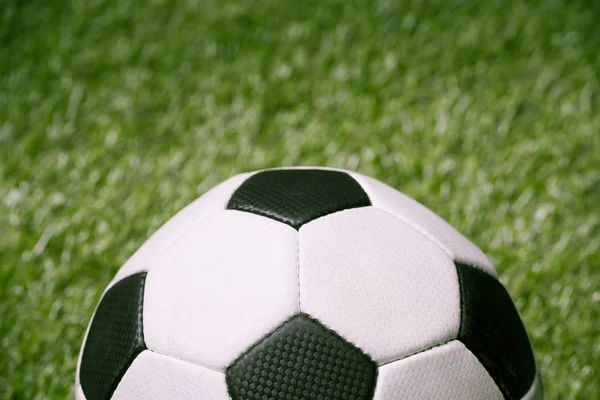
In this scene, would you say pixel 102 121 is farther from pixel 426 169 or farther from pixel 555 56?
pixel 555 56

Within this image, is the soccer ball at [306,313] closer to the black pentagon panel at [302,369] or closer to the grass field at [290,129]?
the black pentagon panel at [302,369]

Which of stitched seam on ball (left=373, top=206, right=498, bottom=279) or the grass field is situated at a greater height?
stitched seam on ball (left=373, top=206, right=498, bottom=279)

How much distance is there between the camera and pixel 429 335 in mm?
1233

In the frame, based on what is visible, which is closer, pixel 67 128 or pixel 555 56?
pixel 67 128

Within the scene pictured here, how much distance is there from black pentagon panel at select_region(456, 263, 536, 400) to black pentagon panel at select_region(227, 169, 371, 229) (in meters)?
0.29

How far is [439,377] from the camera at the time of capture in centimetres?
121

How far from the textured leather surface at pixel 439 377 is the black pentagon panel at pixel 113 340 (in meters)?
0.47

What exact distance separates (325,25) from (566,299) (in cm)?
166

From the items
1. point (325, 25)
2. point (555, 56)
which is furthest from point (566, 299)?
point (325, 25)

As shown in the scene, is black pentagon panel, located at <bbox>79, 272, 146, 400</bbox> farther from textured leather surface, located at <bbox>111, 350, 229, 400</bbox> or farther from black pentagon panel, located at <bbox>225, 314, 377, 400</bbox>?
black pentagon panel, located at <bbox>225, 314, 377, 400</bbox>

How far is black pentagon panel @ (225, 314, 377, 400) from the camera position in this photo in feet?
3.79

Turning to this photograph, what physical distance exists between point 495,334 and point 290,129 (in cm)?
149

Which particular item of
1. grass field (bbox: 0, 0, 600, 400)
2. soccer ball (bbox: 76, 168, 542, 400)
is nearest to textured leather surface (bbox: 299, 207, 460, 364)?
soccer ball (bbox: 76, 168, 542, 400)

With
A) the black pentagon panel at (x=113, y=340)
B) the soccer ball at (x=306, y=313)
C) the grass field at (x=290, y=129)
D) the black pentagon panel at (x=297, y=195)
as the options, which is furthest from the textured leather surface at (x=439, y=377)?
the grass field at (x=290, y=129)
